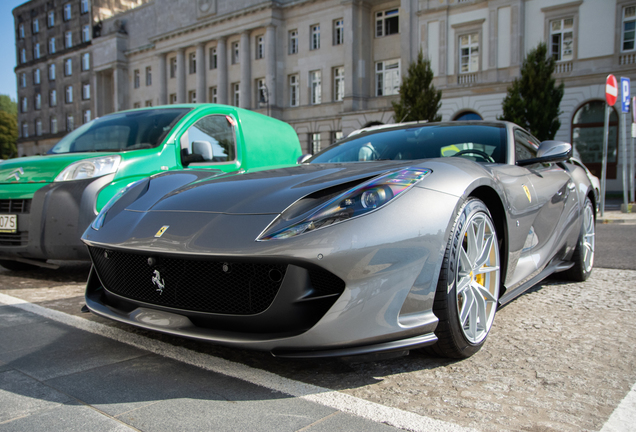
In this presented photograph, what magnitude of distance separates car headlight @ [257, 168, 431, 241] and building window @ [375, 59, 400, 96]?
3053 centimetres

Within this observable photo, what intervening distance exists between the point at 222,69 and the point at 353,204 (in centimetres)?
4014

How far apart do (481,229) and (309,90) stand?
3364cm

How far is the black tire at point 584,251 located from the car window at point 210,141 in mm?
3470

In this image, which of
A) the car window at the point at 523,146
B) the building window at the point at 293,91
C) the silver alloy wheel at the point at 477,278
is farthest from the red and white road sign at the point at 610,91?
the building window at the point at 293,91

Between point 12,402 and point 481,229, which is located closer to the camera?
point 12,402

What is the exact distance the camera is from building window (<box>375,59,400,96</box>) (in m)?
31.8

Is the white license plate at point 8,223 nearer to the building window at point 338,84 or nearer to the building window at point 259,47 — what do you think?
the building window at point 338,84

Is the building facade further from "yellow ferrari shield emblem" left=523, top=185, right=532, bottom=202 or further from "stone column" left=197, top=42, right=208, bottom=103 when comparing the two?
"yellow ferrari shield emblem" left=523, top=185, right=532, bottom=202

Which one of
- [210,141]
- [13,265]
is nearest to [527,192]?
[210,141]

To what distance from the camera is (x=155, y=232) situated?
7.72 feet

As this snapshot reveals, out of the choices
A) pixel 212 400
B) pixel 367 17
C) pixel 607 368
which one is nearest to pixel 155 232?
pixel 212 400

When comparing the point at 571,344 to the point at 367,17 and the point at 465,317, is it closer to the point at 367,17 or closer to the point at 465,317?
the point at 465,317

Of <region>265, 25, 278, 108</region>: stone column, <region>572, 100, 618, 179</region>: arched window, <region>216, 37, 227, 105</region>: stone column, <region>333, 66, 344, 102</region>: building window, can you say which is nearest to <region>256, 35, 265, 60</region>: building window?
<region>265, 25, 278, 108</region>: stone column

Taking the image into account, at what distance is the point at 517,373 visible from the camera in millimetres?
2301
